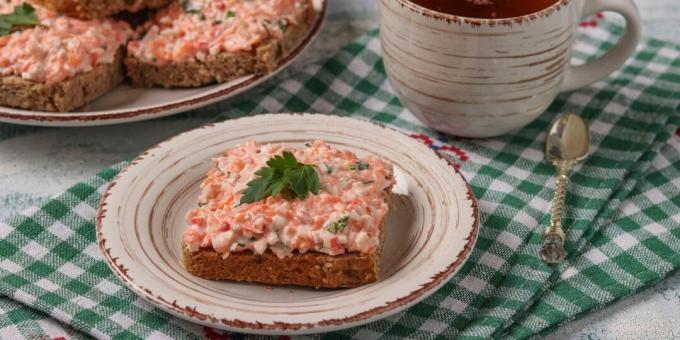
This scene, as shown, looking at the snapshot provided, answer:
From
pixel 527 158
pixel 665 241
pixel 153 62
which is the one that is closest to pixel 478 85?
pixel 527 158

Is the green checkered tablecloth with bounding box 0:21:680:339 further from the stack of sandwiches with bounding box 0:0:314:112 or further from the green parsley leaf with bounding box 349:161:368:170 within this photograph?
the green parsley leaf with bounding box 349:161:368:170

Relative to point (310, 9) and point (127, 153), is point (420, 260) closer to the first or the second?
point (127, 153)

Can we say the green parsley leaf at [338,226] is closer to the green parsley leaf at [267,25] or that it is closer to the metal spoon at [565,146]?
the metal spoon at [565,146]

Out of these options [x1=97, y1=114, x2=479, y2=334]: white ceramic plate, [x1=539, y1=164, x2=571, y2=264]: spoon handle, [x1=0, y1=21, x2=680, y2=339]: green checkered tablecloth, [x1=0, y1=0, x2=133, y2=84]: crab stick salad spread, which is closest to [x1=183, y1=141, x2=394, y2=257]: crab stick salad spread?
[x1=97, y1=114, x2=479, y2=334]: white ceramic plate

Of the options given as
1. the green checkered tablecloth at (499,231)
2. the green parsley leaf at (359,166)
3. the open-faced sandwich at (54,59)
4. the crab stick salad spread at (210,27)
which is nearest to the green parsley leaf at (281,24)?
the crab stick salad spread at (210,27)

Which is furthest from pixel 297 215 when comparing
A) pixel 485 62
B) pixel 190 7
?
pixel 190 7

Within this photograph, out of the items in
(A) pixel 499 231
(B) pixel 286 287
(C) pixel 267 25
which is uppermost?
(C) pixel 267 25

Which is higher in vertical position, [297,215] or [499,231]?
[297,215]

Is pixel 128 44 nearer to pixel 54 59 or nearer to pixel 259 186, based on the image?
pixel 54 59
